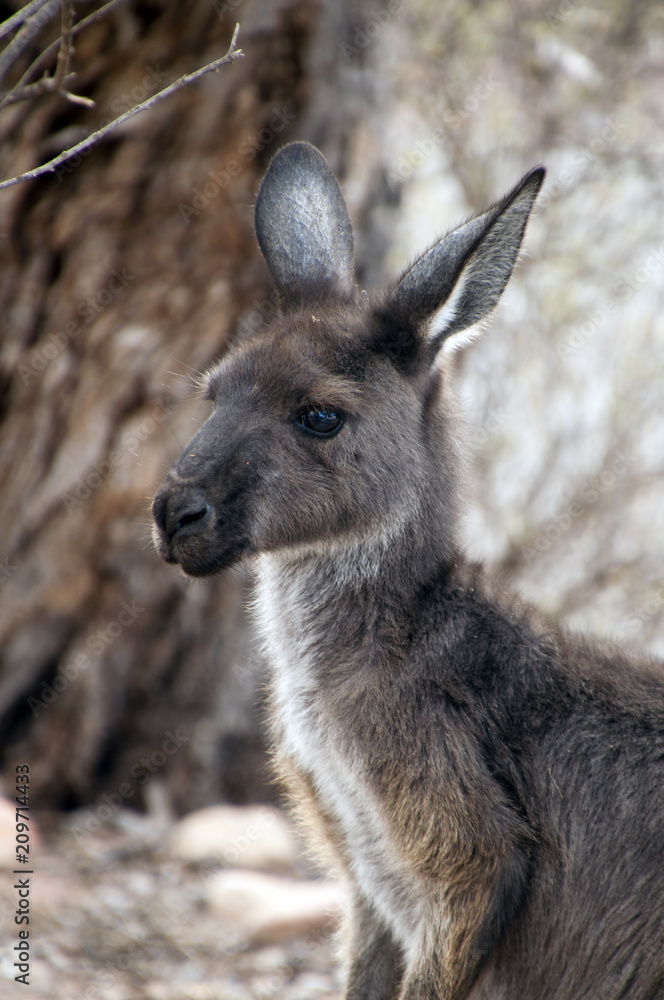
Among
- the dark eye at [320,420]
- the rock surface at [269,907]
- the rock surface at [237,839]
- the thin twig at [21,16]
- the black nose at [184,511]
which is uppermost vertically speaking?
the thin twig at [21,16]

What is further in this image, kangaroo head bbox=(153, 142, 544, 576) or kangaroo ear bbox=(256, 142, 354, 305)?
kangaroo ear bbox=(256, 142, 354, 305)

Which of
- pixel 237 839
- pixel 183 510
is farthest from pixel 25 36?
pixel 237 839

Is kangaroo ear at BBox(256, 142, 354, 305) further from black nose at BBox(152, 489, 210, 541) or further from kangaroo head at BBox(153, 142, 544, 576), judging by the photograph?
black nose at BBox(152, 489, 210, 541)

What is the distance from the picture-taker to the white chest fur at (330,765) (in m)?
3.83

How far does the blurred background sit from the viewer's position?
20.6 ft

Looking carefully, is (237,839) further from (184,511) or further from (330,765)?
(184,511)

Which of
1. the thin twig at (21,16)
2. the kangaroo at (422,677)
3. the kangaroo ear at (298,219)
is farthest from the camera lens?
the kangaroo ear at (298,219)

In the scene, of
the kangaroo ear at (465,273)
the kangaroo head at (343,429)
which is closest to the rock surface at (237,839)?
the kangaroo head at (343,429)

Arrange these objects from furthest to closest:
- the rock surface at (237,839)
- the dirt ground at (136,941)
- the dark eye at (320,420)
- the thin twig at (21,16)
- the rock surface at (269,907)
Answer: the rock surface at (237,839)
the rock surface at (269,907)
the dirt ground at (136,941)
the dark eye at (320,420)
the thin twig at (21,16)

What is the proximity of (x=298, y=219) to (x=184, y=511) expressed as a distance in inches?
61.9

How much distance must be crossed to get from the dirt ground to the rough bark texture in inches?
26.3

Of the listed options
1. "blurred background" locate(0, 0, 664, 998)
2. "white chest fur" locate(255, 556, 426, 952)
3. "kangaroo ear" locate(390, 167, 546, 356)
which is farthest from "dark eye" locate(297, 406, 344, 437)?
"blurred background" locate(0, 0, 664, 998)

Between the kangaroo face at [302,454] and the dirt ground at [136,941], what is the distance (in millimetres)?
2522

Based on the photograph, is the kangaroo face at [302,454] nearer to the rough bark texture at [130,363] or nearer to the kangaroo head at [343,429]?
the kangaroo head at [343,429]
